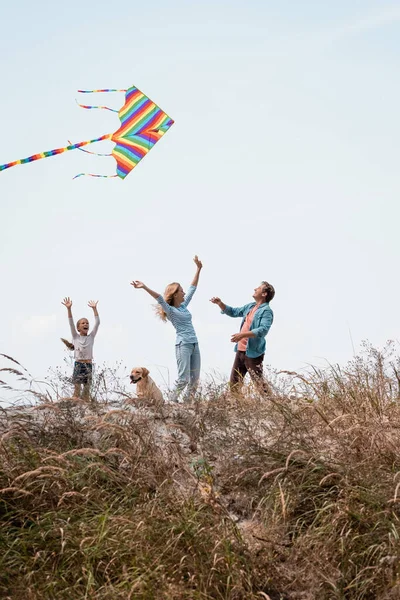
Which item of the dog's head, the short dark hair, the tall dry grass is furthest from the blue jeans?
the tall dry grass

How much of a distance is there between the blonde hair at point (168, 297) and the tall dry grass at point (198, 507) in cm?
395

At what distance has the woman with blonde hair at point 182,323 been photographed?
1074 cm

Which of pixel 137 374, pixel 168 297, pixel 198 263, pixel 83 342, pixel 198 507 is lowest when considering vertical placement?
pixel 198 507

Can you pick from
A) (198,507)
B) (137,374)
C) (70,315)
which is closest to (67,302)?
(70,315)

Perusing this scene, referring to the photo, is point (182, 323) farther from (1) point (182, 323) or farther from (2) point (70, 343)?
(2) point (70, 343)

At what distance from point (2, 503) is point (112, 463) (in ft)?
2.85

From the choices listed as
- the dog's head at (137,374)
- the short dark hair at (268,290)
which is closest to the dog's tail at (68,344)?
the dog's head at (137,374)

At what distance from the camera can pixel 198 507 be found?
211 inches

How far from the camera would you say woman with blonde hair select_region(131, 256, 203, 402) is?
35.2 feet

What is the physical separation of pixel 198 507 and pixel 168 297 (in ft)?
19.2

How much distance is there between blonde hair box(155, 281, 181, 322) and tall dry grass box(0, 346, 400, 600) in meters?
3.95

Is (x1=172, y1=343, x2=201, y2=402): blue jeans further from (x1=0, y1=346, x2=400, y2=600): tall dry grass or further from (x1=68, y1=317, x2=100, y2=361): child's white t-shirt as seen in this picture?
(x1=0, y1=346, x2=400, y2=600): tall dry grass

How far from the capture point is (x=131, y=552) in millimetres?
4828

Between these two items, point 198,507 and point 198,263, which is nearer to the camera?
point 198,507
